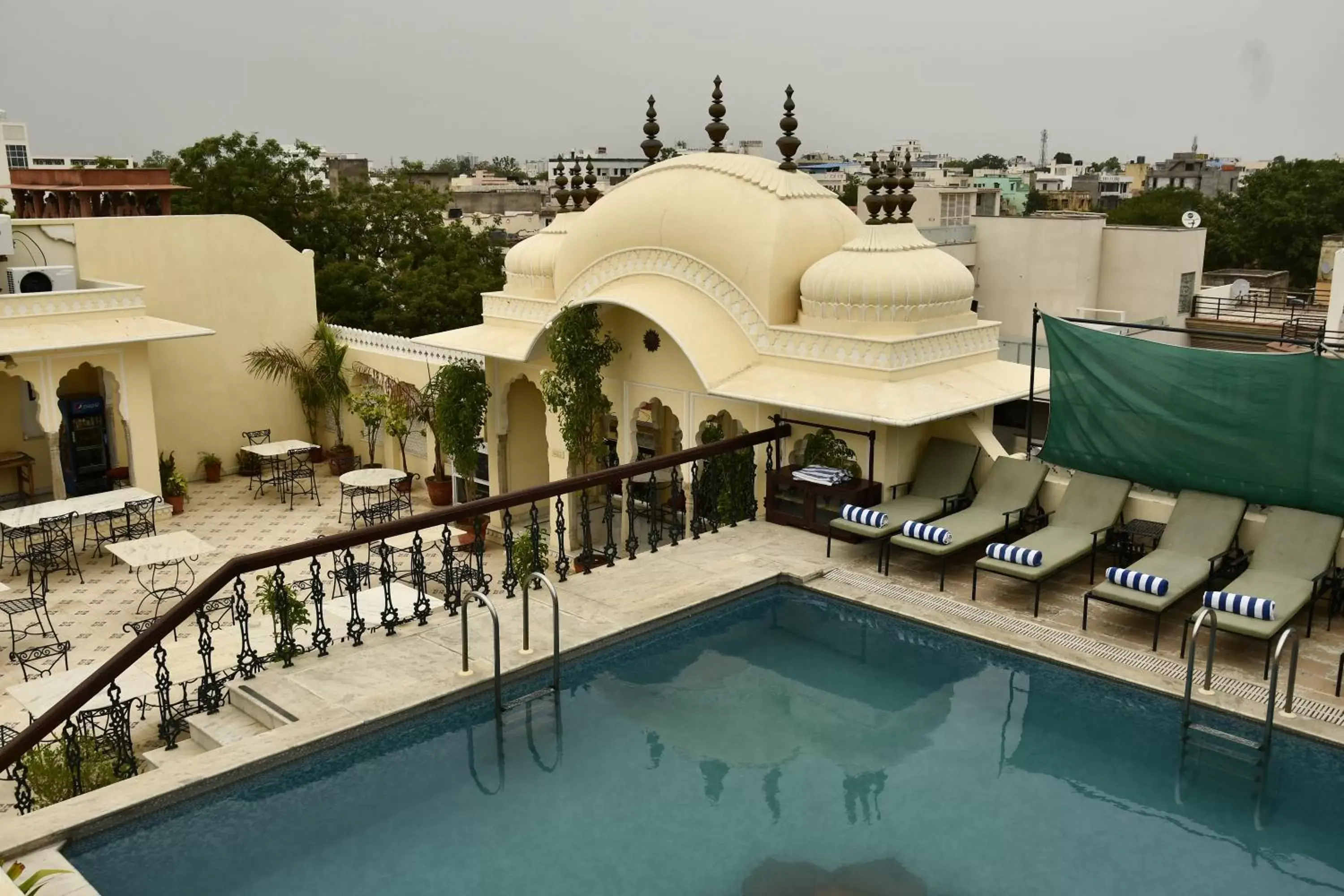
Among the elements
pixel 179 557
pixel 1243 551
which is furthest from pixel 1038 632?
pixel 179 557

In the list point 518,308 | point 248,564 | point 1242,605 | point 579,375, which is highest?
point 518,308

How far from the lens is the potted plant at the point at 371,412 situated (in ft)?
59.9

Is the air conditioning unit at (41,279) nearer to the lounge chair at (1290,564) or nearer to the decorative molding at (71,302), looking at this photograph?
the decorative molding at (71,302)

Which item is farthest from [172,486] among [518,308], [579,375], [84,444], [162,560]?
[579,375]

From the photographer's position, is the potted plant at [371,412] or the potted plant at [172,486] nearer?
the potted plant at [172,486]

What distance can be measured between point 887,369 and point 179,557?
8163mm

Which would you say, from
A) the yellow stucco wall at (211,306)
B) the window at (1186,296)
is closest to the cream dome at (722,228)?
the yellow stucco wall at (211,306)

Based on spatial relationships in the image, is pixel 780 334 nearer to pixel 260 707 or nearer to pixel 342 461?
pixel 260 707

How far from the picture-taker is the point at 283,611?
26.9 ft

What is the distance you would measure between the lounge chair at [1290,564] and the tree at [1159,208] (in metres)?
42.8

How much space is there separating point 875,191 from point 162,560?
29.1 feet

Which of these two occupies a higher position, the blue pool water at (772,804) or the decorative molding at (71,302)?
the decorative molding at (71,302)

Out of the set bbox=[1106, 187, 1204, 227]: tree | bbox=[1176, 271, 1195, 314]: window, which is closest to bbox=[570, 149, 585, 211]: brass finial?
bbox=[1176, 271, 1195, 314]: window

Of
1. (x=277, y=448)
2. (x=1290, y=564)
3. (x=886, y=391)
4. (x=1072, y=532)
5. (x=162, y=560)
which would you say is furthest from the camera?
(x=277, y=448)
